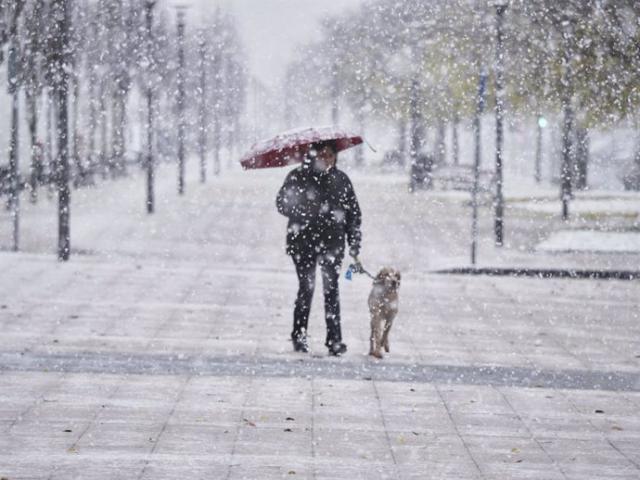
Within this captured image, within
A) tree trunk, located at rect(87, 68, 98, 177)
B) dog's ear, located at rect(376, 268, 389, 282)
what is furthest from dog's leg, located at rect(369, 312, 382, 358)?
tree trunk, located at rect(87, 68, 98, 177)

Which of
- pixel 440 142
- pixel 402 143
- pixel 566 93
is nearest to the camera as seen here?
pixel 566 93

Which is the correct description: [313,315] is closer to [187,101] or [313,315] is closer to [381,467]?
[381,467]

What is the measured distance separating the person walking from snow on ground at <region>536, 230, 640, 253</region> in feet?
37.8

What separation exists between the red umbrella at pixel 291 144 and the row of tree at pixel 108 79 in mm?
7841

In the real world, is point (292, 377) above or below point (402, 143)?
below

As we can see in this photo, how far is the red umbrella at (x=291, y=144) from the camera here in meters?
10.0

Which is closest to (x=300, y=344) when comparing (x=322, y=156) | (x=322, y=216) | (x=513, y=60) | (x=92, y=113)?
(x=322, y=216)

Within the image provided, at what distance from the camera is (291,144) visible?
32.5ft

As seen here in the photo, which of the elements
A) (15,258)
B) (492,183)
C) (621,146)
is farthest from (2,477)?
(621,146)

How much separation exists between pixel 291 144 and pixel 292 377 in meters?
1.84

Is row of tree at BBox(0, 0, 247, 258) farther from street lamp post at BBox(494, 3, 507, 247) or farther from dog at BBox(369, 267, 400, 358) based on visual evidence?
dog at BBox(369, 267, 400, 358)

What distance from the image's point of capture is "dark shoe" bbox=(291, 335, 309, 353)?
35.0 feet

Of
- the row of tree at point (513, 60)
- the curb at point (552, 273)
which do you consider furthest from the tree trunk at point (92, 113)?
the curb at point (552, 273)

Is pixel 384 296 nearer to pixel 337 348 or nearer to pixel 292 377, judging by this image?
pixel 337 348
